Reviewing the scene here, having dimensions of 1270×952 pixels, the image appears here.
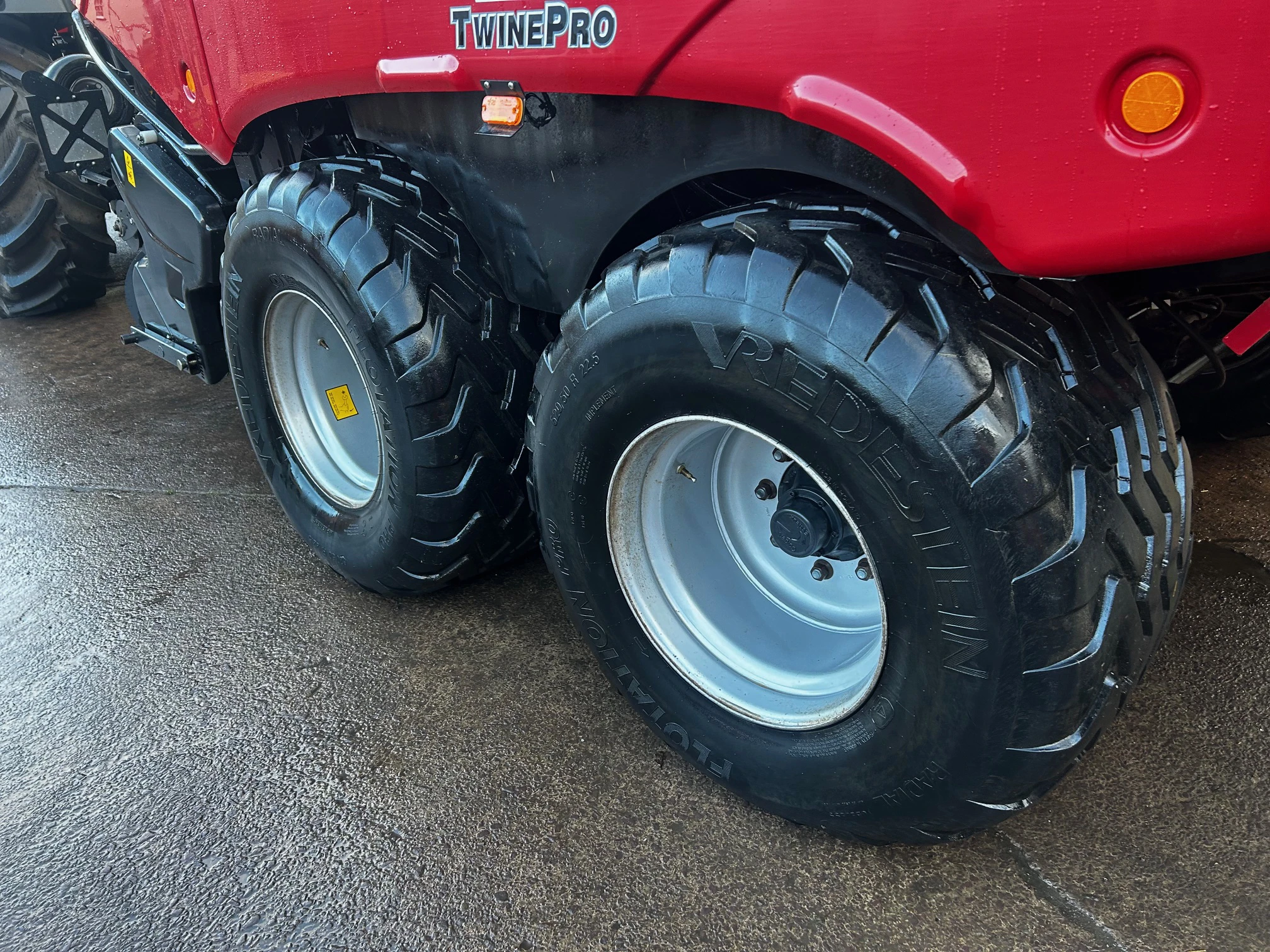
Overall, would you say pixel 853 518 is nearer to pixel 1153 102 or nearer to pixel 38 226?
pixel 1153 102

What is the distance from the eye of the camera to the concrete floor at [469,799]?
156 centimetres

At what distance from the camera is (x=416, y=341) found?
192 centimetres

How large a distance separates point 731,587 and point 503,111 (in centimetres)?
99

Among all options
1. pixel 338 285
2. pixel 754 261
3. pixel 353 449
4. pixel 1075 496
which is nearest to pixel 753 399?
pixel 754 261

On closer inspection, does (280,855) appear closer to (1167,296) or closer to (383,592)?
(383,592)

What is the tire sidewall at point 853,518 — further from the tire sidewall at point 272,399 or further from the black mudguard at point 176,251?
the black mudguard at point 176,251

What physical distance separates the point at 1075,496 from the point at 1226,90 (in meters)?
0.50

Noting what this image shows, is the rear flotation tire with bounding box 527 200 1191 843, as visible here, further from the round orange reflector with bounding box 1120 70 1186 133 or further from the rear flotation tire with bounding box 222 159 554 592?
the rear flotation tire with bounding box 222 159 554 592

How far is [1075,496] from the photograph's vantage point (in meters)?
1.21

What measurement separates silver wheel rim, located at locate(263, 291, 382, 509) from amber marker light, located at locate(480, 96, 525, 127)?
927mm

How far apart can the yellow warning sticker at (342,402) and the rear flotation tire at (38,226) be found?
8.57 feet

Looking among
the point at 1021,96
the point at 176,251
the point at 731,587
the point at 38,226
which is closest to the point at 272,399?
the point at 176,251

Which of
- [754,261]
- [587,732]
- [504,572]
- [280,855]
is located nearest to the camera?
[754,261]

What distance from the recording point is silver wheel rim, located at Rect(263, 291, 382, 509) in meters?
2.42
